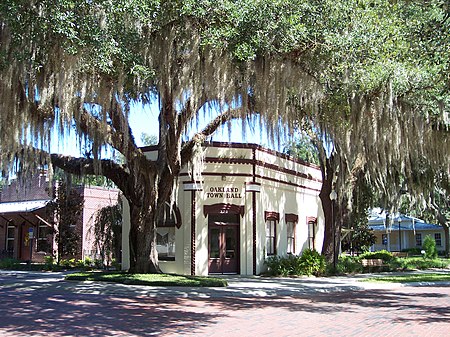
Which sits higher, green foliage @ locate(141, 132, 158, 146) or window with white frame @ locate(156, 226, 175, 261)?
green foliage @ locate(141, 132, 158, 146)

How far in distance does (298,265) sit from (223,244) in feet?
11.4

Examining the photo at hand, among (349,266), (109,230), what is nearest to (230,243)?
(349,266)

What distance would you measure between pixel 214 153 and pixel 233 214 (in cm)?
288

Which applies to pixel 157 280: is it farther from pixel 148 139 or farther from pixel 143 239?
pixel 148 139

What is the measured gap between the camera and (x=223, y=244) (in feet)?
75.3

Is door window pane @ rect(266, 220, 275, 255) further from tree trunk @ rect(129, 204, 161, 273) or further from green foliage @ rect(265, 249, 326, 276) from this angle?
tree trunk @ rect(129, 204, 161, 273)

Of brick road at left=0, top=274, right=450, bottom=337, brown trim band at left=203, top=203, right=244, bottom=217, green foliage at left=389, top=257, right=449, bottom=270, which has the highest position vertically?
brown trim band at left=203, top=203, right=244, bottom=217

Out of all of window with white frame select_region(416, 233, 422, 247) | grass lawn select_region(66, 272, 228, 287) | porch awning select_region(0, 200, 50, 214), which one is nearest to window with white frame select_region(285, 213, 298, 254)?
grass lawn select_region(66, 272, 228, 287)

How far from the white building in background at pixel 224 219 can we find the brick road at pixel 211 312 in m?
6.05

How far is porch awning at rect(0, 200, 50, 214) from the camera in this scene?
32638 mm

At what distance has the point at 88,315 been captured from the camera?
1108 cm

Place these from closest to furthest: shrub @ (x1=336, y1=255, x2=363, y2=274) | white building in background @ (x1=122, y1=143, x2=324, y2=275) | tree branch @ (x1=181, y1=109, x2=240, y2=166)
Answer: tree branch @ (x1=181, y1=109, x2=240, y2=166) < white building in background @ (x1=122, y1=143, x2=324, y2=275) < shrub @ (x1=336, y1=255, x2=363, y2=274)

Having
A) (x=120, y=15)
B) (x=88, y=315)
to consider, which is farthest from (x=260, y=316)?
(x=120, y=15)

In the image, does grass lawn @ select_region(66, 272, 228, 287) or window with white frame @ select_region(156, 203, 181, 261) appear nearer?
grass lawn @ select_region(66, 272, 228, 287)
